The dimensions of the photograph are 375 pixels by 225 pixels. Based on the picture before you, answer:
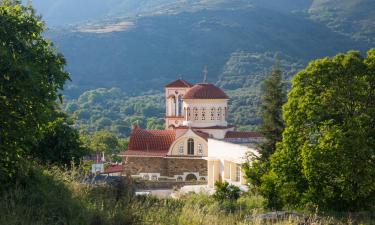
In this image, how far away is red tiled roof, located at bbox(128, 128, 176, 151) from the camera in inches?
1590

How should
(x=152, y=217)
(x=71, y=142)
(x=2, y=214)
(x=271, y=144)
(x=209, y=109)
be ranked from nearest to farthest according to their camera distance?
(x=2, y=214)
(x=152, y=217)
(x=71, y=142)
(x=271, y=144)
(x=209, y=109)

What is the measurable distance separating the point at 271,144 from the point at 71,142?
12.6 meters

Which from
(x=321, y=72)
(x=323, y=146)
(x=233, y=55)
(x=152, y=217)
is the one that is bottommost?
(x=152, y=217)

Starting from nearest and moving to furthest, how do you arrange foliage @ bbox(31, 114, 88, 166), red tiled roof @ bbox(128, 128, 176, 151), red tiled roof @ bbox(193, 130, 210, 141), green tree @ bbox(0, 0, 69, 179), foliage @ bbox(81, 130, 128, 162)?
green tree @ bbox(0, 0, 69, 179), foliage @ bbox(31, 114, 88, 166), red tiled roof @ bbox(193, 130, 210, 141), red tiled roof @ bbox(128, 128, 176, 151), foliage @ bbox(81, 130, 128, 162)

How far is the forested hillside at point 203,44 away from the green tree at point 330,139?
88525 millimetres

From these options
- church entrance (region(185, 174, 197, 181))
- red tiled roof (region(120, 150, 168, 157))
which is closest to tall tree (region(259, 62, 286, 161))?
church entrance (region(185, 174, 197, 181))

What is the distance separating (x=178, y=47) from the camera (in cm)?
15138

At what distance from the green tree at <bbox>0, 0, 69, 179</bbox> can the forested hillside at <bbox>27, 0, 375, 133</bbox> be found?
317 ft

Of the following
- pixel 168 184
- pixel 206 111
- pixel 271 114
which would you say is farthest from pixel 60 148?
pixel 206 111

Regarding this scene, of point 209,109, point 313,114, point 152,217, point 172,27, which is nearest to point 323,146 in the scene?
point 313,114

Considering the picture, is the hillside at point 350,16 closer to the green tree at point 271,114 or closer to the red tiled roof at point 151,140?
the red tiled roof at point 151,140

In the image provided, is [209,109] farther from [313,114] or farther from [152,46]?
[152,46]

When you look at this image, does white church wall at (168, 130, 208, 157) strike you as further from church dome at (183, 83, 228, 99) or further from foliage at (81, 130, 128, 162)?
foliage at (81, 130, 128, 162)

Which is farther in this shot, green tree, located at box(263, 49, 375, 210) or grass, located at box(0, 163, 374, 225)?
green tree, located at box(263, 49, 375, 210)
